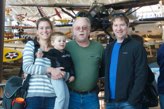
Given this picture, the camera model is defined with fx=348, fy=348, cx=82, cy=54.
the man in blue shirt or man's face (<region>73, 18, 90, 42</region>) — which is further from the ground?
man's face (<region>73, 18, 90, 42</region>)

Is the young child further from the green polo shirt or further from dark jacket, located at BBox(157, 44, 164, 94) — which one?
dark jacket, located at BBox(157, 44, 164, 94)

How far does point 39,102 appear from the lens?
8.83 ft

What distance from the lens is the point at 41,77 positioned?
271 centimetres

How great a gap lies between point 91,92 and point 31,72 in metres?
0.55

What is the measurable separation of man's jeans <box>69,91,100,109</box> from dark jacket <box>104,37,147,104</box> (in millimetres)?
281

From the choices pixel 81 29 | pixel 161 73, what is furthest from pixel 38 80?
pixel 161 73

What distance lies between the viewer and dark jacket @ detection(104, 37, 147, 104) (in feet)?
8.57

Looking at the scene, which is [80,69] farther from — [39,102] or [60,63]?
[39,102]

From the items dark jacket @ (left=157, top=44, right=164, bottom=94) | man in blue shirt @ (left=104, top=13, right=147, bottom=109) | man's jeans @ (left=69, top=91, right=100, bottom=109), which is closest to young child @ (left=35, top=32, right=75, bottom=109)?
man's jeans @ (left=69, top=91, right=100, bottom=109)

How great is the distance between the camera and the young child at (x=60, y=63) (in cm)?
270

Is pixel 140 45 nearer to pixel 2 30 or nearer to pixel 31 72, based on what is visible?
pixel 31 72

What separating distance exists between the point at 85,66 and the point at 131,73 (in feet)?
1.34

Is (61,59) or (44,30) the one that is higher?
(44,30)

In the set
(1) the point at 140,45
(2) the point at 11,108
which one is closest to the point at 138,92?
(1) the point at 140,45
